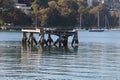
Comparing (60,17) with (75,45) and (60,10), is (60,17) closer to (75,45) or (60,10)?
(60,10)

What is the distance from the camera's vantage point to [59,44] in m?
69.3

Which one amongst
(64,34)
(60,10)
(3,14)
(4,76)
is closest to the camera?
(4,76)

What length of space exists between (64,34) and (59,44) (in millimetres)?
1385

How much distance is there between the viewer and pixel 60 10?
195 m

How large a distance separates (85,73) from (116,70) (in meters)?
2.82

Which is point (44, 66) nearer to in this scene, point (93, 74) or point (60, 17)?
point (93, 74)

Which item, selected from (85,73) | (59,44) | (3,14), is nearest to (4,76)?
(85,73)

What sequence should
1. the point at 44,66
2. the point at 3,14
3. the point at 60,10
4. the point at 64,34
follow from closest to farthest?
the point at 44,66 → the point at 64,34 → the point at 3,14 → the point at 60,10

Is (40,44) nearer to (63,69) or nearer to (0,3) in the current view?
(63,69)

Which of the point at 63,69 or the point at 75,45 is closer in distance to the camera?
the point at 63,69

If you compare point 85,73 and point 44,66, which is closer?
point 85,73

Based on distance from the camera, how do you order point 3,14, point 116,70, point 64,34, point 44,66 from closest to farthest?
1. point 116,70
2. point 44,66
3. point 64,34
4. point 3,14

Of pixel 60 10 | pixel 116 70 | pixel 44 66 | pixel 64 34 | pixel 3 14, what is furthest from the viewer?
pixel 60 10

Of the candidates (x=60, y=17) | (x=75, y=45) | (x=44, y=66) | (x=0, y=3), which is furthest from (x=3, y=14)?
Result: (x=44, y=66)
